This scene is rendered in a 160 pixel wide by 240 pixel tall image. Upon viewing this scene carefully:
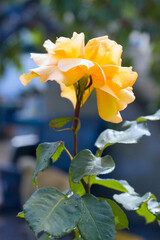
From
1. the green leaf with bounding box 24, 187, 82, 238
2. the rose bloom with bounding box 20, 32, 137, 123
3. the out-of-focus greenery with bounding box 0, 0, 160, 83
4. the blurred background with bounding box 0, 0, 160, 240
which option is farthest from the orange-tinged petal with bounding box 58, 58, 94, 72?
the out-of-focus greenery with bounding box 0, 0, 160, 83

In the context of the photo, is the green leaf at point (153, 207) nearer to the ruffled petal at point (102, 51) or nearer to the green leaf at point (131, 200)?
the green leaf at point (131, 200)

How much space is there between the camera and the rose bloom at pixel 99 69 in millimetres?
278

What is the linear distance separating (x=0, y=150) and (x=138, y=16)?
13.6 ft

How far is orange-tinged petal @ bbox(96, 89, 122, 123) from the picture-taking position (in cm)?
29

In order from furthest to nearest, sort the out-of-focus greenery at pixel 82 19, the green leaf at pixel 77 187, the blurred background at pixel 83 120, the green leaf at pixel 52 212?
the out-of-focus greenery at pixel 82 19 < the blurred background at pixel 83 120 < the green leaf at pixel 77 187 < the green leaf at pixel 52 212

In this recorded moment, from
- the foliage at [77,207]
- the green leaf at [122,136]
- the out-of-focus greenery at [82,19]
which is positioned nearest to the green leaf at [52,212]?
the foliage at [77,207]

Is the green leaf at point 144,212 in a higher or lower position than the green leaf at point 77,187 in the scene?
lower

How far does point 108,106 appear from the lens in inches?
11.6

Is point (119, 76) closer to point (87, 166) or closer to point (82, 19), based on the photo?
point (87, 166)

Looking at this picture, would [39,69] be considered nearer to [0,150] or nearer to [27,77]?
[27,77]

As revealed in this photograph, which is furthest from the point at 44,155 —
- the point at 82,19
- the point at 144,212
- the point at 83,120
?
the point at 82,19

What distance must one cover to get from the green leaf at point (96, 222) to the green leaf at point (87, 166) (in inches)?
0.9

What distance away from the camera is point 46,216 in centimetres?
23

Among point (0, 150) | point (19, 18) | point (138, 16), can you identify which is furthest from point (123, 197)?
point (0, 150)
